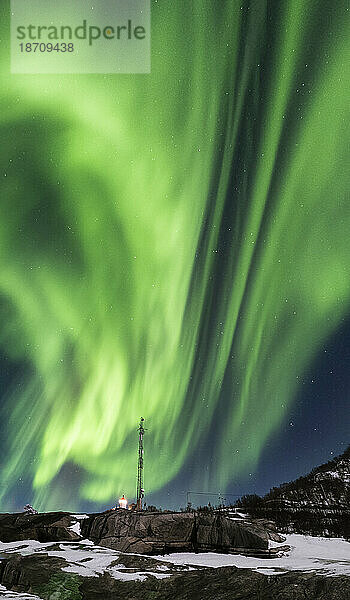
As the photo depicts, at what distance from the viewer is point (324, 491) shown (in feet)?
146

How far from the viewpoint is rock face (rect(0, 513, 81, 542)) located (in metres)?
33.1


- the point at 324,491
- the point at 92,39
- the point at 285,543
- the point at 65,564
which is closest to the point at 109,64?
the point at 92,39

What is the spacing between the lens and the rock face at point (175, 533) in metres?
30.0

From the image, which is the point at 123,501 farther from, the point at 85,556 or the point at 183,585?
the point at 183,585

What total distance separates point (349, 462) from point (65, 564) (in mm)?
29834

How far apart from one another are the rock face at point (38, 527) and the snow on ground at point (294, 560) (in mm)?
7707

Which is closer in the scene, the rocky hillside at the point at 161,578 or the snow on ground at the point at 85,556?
the rocky hillside at the point at 161,578

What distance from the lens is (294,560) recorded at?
90.2 ft

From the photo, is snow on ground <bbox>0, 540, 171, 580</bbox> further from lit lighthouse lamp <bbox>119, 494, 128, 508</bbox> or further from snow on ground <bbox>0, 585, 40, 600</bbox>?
lit lighthouse lamp <bbox>119, 494, 128, 508</bbox>

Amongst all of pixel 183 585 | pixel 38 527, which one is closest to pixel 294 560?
pixel 183 585

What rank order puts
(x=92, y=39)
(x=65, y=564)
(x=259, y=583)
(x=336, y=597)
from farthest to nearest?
(x=92, y=39) → (x=65, y=564) → (x=259, y=583) → (x=336, y=597)

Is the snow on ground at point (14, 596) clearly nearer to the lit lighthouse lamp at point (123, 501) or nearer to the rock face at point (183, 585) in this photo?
the rock face at point (183, 585)

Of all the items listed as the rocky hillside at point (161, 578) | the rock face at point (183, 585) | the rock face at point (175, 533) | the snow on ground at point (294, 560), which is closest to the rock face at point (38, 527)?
the rock face at point (175, 533)

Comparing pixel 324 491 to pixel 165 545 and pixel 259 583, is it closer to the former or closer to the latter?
pixel 165 545
